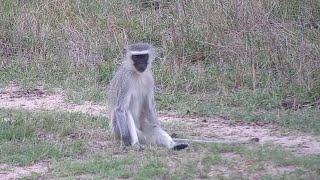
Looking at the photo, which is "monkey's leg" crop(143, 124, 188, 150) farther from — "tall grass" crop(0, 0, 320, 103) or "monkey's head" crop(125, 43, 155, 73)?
"tall grass" crop(0, 0, 320, 103)

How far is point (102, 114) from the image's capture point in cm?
904

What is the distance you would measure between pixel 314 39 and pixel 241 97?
5.56ft

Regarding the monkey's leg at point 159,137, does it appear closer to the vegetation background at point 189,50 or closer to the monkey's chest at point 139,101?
the monkey's chest at point 139,101

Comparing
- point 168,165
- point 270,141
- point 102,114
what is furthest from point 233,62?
point 168,165

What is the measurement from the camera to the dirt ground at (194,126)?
7149 millimetres

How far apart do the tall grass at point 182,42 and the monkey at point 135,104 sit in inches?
83.5

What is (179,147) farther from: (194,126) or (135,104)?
(194,126)

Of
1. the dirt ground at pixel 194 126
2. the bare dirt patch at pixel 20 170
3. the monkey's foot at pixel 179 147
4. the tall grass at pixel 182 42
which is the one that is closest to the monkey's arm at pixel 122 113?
the monkey's foot at pixel 179 147

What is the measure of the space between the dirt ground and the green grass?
0.85ft

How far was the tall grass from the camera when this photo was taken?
1010 centimetres

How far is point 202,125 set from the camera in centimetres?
853

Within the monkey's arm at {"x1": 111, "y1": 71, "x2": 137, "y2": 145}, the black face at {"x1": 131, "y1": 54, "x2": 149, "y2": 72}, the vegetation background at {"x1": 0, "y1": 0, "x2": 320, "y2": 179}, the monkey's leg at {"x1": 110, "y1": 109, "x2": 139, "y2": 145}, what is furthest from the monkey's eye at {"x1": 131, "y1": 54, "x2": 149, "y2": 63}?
the vegetation background at {"x1": 0, "y1": 0, "x2": 320, "y2": 179}

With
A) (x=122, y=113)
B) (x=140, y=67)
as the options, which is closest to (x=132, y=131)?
(x=122, y=113)

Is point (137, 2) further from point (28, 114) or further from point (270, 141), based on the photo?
point (270, 141)
